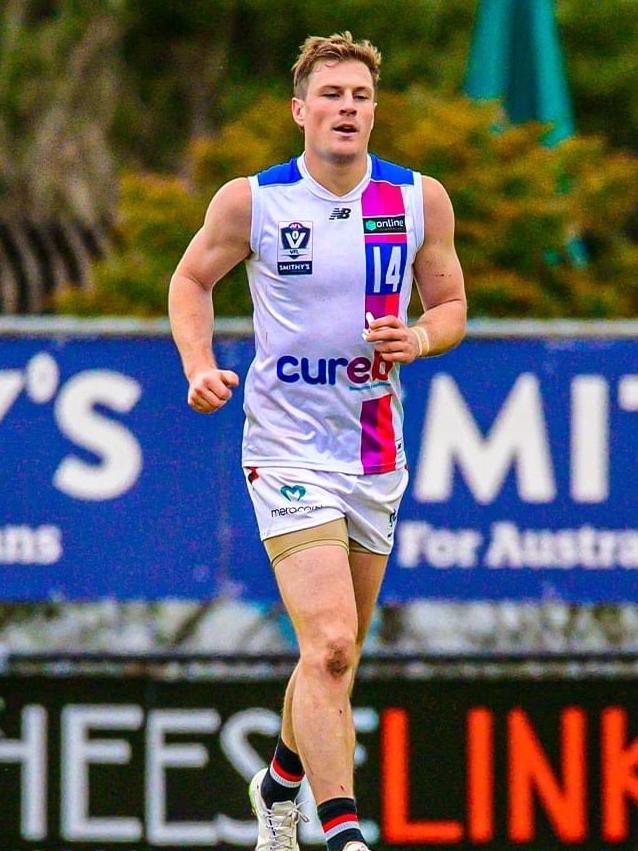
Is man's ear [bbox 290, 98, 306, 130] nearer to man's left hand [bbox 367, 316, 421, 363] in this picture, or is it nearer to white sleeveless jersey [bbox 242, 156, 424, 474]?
white sleeveless jersey [bbox 242, 156, 424, 474]

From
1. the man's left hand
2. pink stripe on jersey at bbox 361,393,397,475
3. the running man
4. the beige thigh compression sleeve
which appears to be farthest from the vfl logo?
the beige thigh compression sleeve

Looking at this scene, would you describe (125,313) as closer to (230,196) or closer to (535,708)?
(535,708)

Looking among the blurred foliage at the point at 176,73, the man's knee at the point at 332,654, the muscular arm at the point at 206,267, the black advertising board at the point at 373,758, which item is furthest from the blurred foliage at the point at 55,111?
the man's knee at the point at 332,654

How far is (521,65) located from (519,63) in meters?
0.02

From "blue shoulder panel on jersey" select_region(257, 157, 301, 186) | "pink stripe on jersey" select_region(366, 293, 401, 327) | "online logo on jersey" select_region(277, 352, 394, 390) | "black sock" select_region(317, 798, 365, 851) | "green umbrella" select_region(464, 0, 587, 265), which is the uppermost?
"green umbrella" select_region(464, 0, 587, 265)

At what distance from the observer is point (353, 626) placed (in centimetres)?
531

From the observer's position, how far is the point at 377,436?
220 inches

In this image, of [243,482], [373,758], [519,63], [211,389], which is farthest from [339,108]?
[519,63]

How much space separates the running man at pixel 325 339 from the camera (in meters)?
5.34

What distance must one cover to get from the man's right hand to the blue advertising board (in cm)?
213

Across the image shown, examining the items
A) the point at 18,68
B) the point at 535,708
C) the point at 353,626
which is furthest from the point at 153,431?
the point at 18,68

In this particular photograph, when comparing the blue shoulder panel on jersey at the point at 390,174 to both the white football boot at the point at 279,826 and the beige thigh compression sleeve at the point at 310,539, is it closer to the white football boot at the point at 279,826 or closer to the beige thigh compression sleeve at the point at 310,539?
the beige thigh compression sleeve at the point at 310,539

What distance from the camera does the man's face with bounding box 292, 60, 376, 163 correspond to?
5.39 m

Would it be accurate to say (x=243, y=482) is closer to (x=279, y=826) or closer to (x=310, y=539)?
(x=279, y=826)
